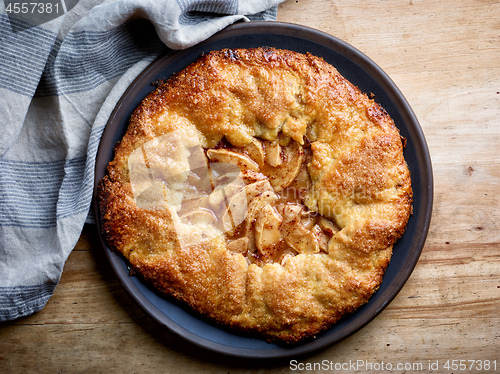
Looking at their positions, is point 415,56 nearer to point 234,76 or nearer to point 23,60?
point 234,76

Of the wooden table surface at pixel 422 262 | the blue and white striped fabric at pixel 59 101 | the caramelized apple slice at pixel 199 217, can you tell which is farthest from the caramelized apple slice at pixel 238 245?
the blue and white striped fabric at pixel 59 101

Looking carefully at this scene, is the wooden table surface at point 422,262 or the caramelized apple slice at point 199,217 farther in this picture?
the wooden table surface at point 422,262

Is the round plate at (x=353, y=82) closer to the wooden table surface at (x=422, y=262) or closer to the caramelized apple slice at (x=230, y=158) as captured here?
the wooden table surface at (x=422, y=262)

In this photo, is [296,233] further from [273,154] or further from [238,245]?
[273,154]

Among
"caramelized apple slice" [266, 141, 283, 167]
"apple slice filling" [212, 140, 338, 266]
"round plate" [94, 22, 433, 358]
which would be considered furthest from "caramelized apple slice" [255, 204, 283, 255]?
"round plate" [94, 22, 433, 358]

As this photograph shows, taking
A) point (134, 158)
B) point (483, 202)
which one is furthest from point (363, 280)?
point (134, 158)
